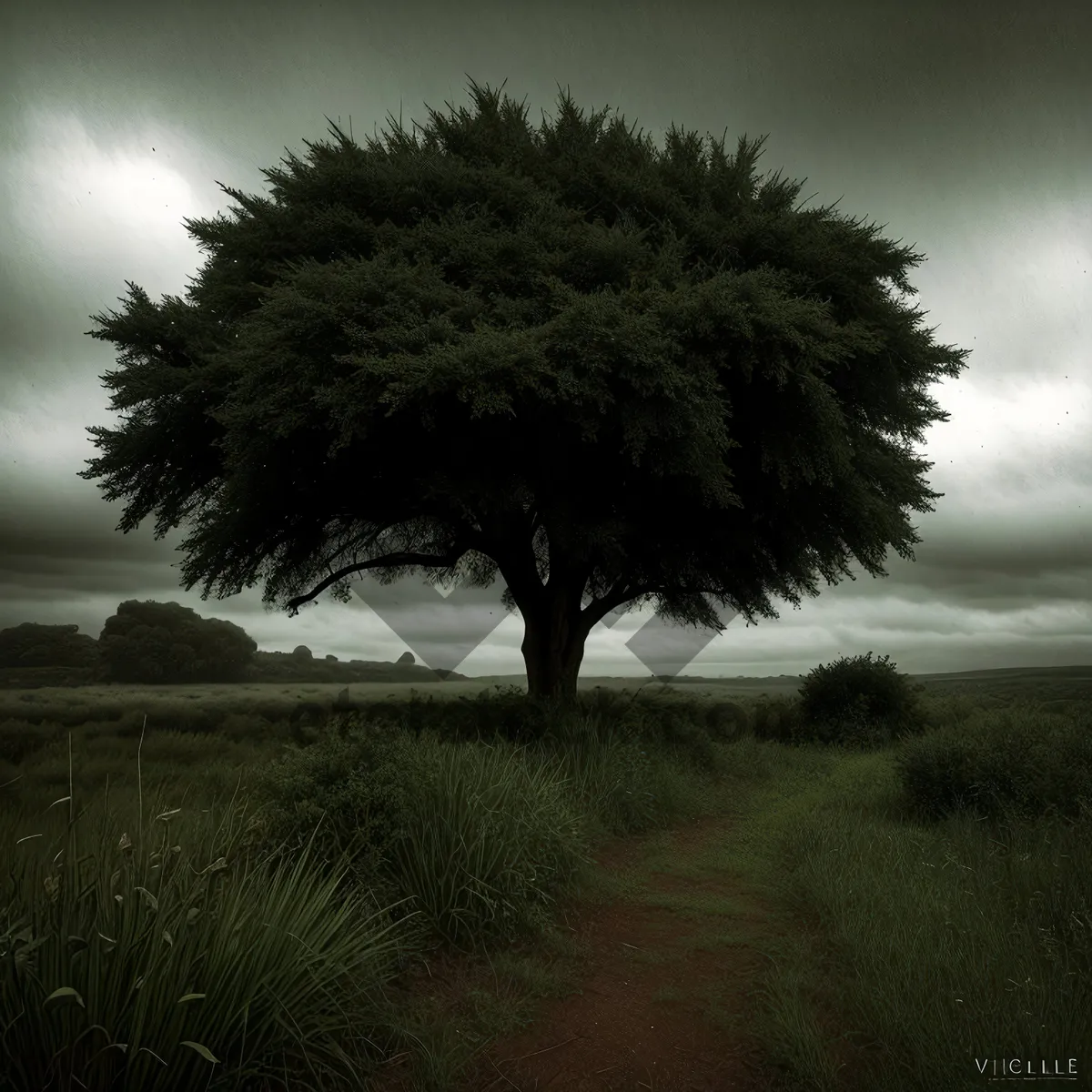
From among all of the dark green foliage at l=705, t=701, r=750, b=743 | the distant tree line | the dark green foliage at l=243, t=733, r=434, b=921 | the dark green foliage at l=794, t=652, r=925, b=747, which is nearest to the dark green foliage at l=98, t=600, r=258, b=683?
the distant tree line

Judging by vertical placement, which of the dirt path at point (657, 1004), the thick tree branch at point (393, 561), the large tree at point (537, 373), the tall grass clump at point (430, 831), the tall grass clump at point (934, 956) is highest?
the large tree at point (537, 373)

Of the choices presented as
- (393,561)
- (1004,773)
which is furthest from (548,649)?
(1004,773)

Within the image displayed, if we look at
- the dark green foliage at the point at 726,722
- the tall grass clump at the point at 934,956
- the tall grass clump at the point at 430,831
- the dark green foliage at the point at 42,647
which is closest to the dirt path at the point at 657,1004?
the tall grass clump at the point at 934,956

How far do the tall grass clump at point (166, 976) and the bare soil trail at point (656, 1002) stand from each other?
2.89 feet

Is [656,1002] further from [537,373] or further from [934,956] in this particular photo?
[537,373]

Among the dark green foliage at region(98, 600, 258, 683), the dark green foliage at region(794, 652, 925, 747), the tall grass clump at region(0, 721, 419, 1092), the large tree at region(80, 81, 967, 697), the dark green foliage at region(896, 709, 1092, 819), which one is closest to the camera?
the tall grass clump at region(0, 721, 419, 1092)

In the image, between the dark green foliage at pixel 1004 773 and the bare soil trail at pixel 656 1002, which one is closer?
the bare soil trail at pixel 656 1002

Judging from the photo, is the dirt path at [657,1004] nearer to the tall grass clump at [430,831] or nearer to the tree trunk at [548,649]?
the tall grass clump at [430,831]

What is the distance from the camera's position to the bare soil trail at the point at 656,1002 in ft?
13.7

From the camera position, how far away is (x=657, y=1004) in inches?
196

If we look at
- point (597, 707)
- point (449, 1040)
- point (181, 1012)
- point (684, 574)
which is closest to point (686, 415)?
point (597, 707)

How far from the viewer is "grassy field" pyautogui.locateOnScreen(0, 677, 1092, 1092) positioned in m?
3.46

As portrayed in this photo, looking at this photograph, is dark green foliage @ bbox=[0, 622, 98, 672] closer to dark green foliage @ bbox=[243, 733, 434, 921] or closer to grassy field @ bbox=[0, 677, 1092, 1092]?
grassy field @ bbox=[0, 677, 1092, 1092]

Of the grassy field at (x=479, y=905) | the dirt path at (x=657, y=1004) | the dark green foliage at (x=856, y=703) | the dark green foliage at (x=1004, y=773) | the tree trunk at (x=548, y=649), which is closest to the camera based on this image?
the grassy field at (x=479, y=905)
